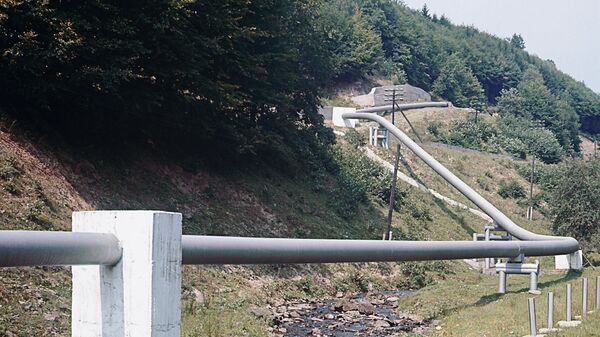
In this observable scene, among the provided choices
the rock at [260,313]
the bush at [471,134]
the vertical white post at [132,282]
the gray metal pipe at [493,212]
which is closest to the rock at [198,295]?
the rock at [260,313]

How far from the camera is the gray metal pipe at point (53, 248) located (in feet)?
14.5

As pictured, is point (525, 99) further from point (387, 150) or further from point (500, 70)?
point (387, 150)

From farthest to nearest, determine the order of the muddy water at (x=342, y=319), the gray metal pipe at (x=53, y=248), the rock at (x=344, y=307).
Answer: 1. the rock at (x=344, y=307)
2. the muddy water at (x=342, y=319)
3. the gray metal pipe at (x=53, y=248)

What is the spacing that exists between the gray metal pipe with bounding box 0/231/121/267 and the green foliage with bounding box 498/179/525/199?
Result: 6223 cm

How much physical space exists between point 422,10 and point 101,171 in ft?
550

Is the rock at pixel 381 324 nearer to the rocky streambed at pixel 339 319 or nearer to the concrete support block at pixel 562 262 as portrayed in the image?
the rocky streambed at pixel 339 319

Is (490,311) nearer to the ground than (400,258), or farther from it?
nearer to the ground

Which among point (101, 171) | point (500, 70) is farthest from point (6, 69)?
point (500, 70)

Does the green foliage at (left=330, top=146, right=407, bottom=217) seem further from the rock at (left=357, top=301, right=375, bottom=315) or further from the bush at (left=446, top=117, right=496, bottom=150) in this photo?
the bush at (left=446, top=117, right=496, bottom=150)

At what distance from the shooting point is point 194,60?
27.8m

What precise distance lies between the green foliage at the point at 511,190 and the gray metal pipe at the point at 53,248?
62.2 m

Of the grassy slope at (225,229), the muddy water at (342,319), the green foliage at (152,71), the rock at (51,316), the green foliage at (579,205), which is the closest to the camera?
the rock at (51,316)

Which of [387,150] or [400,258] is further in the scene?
[387,150]

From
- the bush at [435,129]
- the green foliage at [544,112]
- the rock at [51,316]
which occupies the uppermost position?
the green foliage at [544,112]
